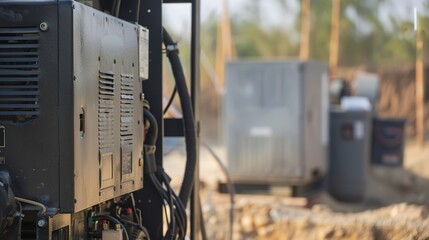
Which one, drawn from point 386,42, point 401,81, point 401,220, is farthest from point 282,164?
point 401,81

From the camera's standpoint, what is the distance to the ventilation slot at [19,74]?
3.03 metres

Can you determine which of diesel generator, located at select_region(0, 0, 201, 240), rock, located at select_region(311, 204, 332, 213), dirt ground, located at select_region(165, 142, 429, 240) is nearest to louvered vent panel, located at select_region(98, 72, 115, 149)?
diesel generator, located at select_region(0, 0, 201, 240)

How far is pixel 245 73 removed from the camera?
10383 millimetres

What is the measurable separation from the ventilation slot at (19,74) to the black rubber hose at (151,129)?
0.98 meters

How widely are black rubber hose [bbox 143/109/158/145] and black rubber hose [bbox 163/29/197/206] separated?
1.06 ft

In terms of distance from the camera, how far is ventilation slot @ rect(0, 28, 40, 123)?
119 inches

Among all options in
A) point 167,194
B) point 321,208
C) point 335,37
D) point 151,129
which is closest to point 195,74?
point 151,129

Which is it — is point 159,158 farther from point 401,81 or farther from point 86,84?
point 401,81

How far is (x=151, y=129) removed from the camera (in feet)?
13.1

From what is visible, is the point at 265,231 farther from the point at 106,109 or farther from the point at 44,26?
the point at 44,26

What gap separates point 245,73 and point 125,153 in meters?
6.87

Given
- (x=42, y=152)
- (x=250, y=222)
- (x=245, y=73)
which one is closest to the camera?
(x=42, y=152)

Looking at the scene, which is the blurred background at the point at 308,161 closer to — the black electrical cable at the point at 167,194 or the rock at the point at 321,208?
the rock at the point at 321,208

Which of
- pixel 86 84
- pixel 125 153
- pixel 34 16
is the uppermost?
pixel 34 16
